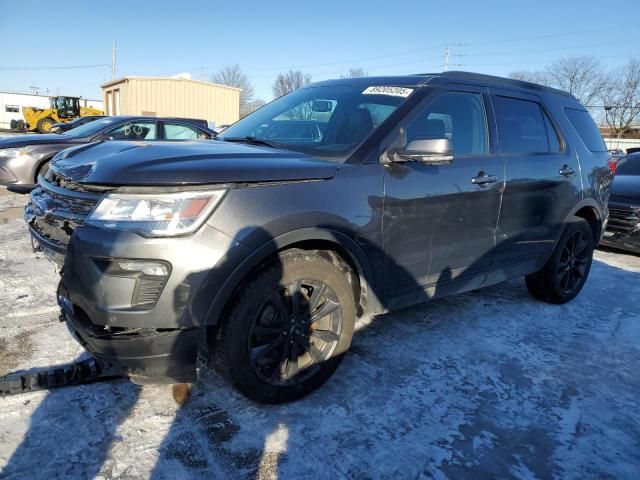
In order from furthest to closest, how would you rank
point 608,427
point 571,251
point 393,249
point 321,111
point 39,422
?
point 571,251 < point 321,111 < point 393,249 < point 608,427 < point 39,422

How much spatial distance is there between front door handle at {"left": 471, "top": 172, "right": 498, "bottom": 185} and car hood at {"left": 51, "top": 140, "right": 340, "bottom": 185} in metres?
1.15

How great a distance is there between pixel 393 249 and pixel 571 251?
251 cm

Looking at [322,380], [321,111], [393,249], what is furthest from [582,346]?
[321,111]

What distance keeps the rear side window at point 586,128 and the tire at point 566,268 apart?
721mm

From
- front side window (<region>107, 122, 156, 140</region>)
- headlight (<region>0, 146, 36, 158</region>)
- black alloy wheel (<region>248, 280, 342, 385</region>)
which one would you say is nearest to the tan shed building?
front side window (<region>107, 122, 156, 140</region>)

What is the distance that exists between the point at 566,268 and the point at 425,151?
8.37ft

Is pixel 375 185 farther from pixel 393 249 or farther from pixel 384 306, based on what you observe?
pixel 384 306

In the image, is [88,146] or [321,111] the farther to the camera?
[321,111]

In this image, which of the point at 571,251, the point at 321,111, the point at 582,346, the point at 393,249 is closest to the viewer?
the point at 393,249

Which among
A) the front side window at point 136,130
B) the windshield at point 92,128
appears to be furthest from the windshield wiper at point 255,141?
the windshield at point 92,128

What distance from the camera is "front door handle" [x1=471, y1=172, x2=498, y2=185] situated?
3.23 m

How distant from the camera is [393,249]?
282cm

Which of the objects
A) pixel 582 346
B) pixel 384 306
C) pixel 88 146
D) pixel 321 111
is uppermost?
pixel 321 111

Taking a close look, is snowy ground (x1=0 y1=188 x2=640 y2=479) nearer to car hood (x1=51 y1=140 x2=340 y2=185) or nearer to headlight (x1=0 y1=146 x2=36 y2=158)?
car hood (x1=51 y1=140 x2=340 y2=185)
